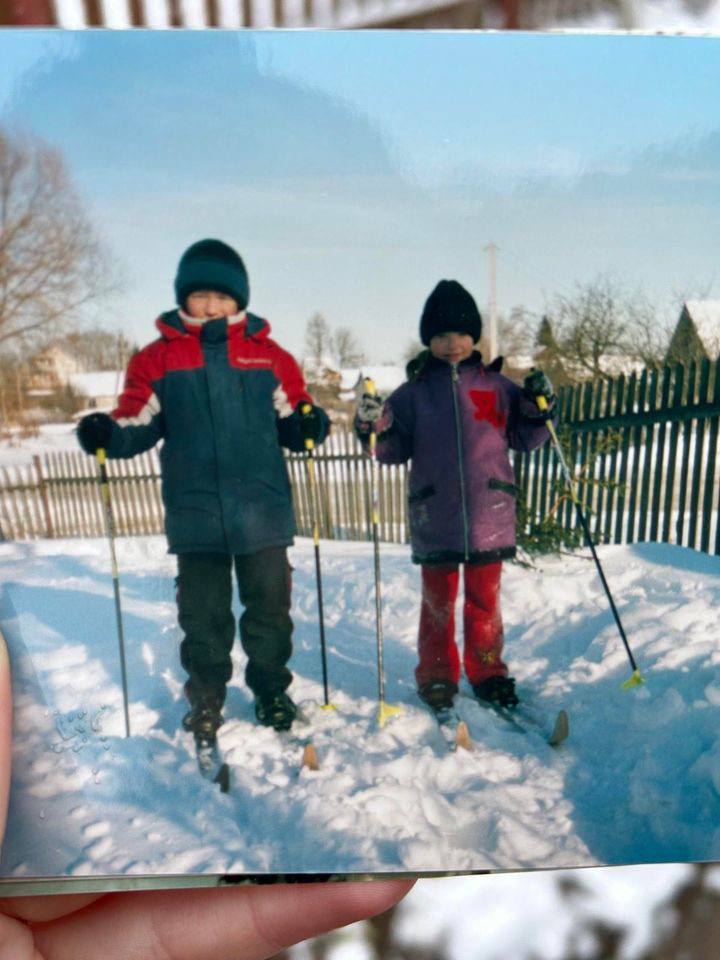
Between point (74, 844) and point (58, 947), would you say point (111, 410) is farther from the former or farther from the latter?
point (58, 947)

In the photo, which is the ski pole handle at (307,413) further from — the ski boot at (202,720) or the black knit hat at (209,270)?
the ski boot at (202,720)

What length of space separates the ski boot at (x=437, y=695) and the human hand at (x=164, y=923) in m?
0.42

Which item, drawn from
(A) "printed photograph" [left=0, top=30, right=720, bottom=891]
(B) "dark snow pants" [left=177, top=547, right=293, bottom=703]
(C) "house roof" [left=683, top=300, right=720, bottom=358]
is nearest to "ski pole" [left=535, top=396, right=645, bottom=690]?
(A) "printed photograph" [left=0, top=30, right=720, bottom=891]

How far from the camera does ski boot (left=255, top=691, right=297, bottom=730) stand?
0.82 meters

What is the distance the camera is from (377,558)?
801 millimetres

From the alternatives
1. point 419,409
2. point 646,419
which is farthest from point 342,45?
point 646,419

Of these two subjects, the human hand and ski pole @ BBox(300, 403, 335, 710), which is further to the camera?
the human hand

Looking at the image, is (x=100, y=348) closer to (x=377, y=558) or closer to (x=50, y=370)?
(x=50, y=370)

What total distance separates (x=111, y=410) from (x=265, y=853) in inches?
24.1

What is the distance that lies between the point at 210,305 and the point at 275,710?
0.51 meters

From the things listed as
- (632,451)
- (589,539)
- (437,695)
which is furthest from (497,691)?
(632,451)

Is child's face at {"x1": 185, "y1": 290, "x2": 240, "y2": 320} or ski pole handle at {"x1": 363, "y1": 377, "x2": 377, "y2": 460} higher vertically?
child's face at {"x1": 185, "y1": 290, "x2": 240, "y2": 320}

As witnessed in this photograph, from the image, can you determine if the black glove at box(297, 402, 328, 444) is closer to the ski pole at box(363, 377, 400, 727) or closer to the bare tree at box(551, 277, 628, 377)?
the ski pole at box(363, 377, 400, 727)

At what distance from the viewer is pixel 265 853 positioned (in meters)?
0.85
